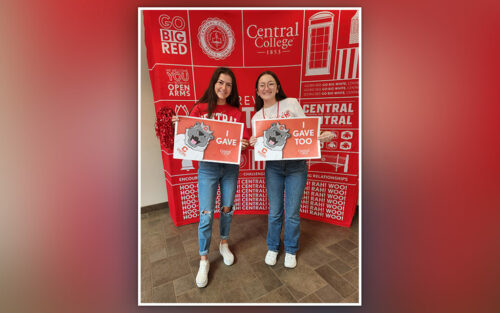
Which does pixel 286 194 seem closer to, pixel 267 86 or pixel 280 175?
pixel 280 175

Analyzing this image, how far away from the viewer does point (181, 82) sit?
159 centimetres

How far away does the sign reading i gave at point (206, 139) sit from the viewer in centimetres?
107

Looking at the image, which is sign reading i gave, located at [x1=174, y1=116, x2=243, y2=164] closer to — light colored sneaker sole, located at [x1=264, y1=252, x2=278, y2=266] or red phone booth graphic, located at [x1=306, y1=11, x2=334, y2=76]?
light colored sneaker sole, located at [x1=264, y1=252, x2=278, y2=266]

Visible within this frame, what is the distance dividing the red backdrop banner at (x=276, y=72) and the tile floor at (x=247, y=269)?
0.28 metres

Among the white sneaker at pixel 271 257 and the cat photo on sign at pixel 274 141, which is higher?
the cat photo on sign at pixel 274 141

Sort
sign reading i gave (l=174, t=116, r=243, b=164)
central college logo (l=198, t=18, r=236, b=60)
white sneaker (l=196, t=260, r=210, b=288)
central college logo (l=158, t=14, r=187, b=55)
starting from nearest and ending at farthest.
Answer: sign reading i gave (l=174, t=116, r=243, b=164)
white sneaker (l=196, t=260, r=210, b=288)
central college logo (l=158, t=14, r=187, b=55)
central college logo (l=198, t=18, r=236, b=60)

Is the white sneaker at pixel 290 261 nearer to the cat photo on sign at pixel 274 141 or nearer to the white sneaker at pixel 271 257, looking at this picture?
the white sneaker at pixel 271 257

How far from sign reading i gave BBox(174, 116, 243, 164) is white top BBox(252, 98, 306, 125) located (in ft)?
0.73

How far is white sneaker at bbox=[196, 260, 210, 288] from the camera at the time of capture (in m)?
1.18

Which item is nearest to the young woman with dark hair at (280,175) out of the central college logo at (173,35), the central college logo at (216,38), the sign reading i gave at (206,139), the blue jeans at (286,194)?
the blue jeans at (286,194)

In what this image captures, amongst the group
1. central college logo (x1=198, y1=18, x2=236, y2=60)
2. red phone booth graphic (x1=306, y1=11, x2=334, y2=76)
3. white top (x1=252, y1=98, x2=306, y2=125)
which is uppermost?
central college logo (x1=198, y1=18, x2=236, y2=60)

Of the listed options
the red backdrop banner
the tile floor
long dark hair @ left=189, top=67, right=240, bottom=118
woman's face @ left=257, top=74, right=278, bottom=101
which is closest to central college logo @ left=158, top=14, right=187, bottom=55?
the red backdrop banner
